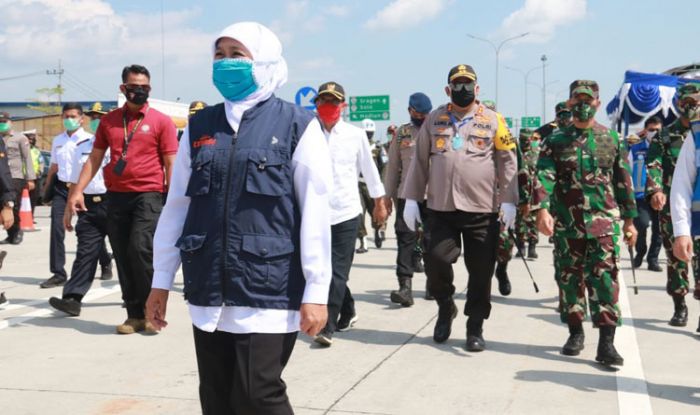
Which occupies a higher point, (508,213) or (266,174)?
(266,174)

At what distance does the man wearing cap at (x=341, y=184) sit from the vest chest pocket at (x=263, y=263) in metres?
3.21

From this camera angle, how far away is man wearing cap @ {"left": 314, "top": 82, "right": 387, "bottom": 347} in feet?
20.4

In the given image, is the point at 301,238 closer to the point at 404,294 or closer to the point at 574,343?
the point at 574,343

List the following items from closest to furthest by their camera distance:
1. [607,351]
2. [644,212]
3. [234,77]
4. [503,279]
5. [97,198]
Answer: [234,77] → [607,351] → [97,198] → [503,279] → [644,212]

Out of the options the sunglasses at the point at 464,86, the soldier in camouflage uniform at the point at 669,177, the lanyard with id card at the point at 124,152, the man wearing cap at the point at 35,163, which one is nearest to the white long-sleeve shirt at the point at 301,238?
the sunglasses at the point at 464,86

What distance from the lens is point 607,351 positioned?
567cm

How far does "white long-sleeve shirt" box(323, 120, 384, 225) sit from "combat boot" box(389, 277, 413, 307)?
5.47ft

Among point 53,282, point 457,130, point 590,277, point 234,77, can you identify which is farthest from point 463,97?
point 53,282

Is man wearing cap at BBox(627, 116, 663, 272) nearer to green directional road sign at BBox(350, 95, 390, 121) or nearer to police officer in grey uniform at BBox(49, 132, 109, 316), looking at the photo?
police officer in grey uniform at BBox(49, 132, 109, 316)

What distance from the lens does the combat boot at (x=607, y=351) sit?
18.6 ft

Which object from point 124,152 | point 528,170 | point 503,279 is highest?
point 528,170

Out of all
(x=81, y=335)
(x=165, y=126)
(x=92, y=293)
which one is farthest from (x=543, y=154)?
(x=92, y=293)

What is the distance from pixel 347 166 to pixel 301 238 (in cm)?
356

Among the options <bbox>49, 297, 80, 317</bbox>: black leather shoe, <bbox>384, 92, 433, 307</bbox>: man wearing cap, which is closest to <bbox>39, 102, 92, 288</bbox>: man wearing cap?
<bbox>49, 297, 80, 317</bbox>: black leather shoe
